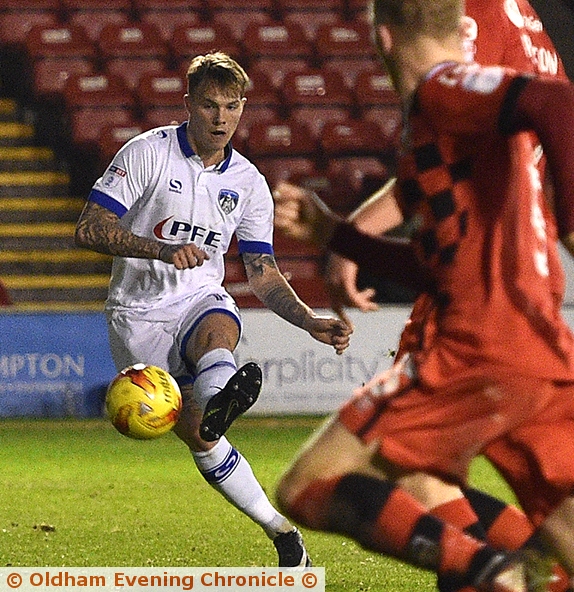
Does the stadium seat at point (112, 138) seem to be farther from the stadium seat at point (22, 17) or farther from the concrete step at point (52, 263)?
the stadium seat at point (22, 17)

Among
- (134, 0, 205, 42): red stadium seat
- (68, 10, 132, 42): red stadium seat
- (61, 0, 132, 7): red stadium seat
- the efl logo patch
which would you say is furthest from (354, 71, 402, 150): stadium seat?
the efl logo patch

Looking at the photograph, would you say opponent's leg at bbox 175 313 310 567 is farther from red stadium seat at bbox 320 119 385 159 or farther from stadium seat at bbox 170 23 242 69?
stadium seat at bbox 170 23 242 69

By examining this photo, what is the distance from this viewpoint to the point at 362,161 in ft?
47.1

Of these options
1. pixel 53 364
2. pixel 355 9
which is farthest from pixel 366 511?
pixel 355 9

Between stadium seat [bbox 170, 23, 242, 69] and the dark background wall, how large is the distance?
3.50 m

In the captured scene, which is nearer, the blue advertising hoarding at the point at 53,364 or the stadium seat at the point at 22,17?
the blue advertising hoarding at the point at 53,364

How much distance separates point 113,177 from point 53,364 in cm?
605

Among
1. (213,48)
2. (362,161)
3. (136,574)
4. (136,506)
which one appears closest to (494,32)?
(136,574)

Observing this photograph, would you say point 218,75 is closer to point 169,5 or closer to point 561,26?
point 561,26

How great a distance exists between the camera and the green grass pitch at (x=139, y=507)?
5461 mm

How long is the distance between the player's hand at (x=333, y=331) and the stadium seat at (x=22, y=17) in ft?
37.4

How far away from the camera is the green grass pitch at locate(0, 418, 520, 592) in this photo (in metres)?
5.46

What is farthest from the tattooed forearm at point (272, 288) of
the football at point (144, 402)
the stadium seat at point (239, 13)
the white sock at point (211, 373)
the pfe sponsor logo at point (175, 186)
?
the stadium seat at point (239, 13)

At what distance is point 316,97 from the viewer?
50.2ft
